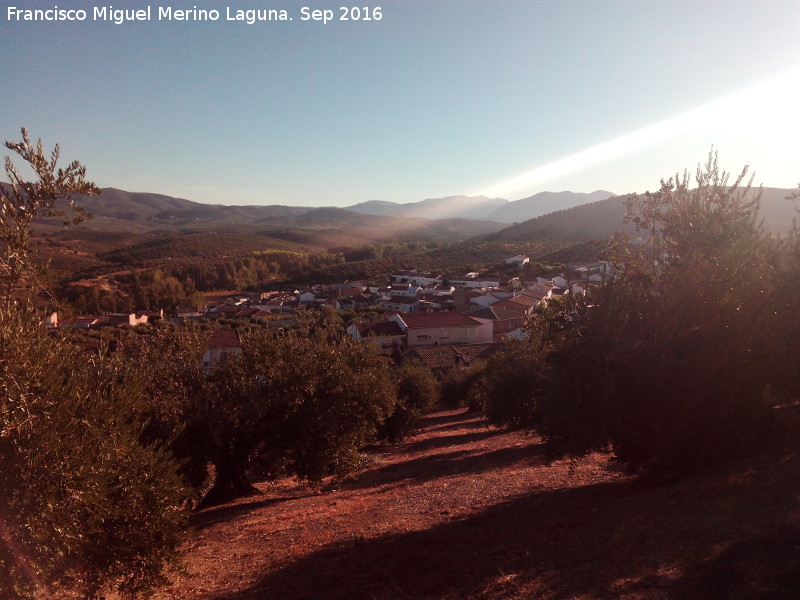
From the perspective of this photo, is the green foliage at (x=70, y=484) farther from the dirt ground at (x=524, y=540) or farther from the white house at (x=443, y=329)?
the white house at (x=443, y=329)

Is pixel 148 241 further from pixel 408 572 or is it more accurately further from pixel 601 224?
pixel 408 572

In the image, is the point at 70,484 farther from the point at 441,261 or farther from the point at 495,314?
the point at 441,261

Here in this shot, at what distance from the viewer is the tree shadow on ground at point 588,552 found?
609 cm

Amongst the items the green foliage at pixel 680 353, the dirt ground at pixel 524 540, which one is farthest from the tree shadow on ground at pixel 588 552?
the green foliage at pixel 680 353

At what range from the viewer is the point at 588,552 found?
7.34 meters

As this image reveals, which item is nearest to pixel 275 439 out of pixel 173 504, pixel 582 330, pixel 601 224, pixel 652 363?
pixel 173 504

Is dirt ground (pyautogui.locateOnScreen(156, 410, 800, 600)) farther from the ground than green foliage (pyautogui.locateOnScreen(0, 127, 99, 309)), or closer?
closer

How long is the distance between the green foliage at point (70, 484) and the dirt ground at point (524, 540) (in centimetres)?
129

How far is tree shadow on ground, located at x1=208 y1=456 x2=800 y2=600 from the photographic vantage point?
20.0 feet

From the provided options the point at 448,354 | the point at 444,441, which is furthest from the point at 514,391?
the point at 448,354

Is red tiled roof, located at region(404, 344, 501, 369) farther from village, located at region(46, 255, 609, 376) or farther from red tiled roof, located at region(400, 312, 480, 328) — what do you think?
red tiled roof, located at region(400, 312, 480, 328)

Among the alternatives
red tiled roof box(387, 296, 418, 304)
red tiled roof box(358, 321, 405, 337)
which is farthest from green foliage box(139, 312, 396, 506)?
red tiled roof box(387, 296, 418, 304)

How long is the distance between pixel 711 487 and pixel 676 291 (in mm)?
3402

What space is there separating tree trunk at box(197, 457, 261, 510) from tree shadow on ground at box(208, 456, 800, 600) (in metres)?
5.18
